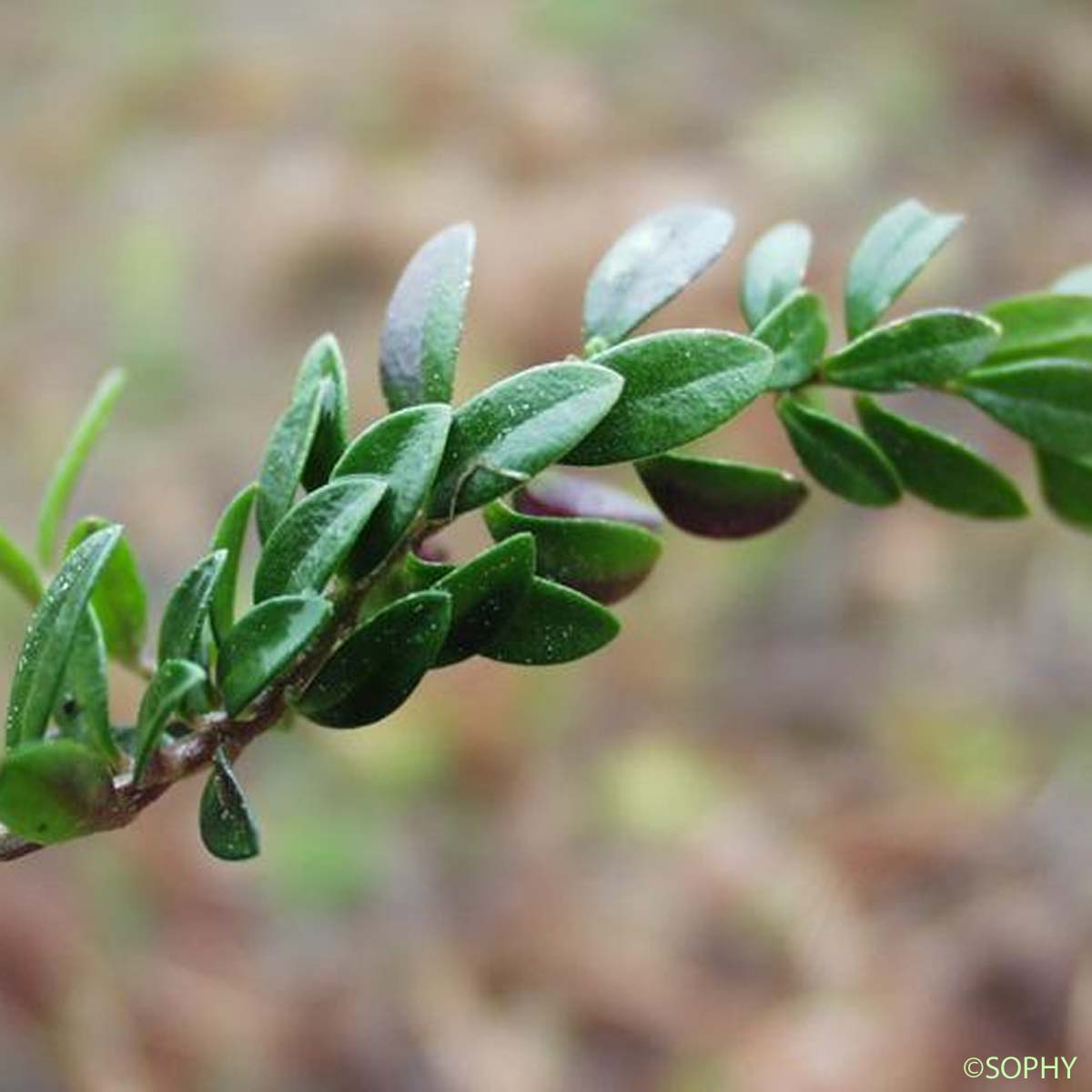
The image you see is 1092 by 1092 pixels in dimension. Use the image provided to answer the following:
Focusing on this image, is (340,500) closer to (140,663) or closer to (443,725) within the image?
(140,663)

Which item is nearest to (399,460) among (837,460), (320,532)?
(320,532)

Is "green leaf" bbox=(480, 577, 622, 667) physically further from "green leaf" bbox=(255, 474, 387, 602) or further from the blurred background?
the blurred background

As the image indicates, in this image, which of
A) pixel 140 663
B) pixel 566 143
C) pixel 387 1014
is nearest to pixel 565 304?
pixel 566 143

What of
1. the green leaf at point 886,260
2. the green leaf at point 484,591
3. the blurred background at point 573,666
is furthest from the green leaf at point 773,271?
the blurred background at point 573,666

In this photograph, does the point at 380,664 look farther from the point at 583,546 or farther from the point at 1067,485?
the point at 1067,485

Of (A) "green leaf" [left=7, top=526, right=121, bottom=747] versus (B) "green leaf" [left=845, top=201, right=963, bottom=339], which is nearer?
(A) "green leaf" [left=7, top=526, right=121, bottom=747]

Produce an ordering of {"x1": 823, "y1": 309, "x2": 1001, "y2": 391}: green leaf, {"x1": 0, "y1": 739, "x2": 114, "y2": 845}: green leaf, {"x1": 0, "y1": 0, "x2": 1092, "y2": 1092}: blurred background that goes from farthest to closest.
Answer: {"x1": 0, "y1": 0, "x2": 1092, "y2": 1092}: blurred background, {"x1": 823, "y1": 309, "x2": 1001, "y2": 391}: green leaf, {"x1": 0, "y1": 739, "x2": 114, "y2": 845}: green leaf

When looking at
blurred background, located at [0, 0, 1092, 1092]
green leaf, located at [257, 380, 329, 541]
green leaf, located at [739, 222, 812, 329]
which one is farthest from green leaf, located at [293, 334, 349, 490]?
blurred background, located at [0, 0, 1092, 1092]
